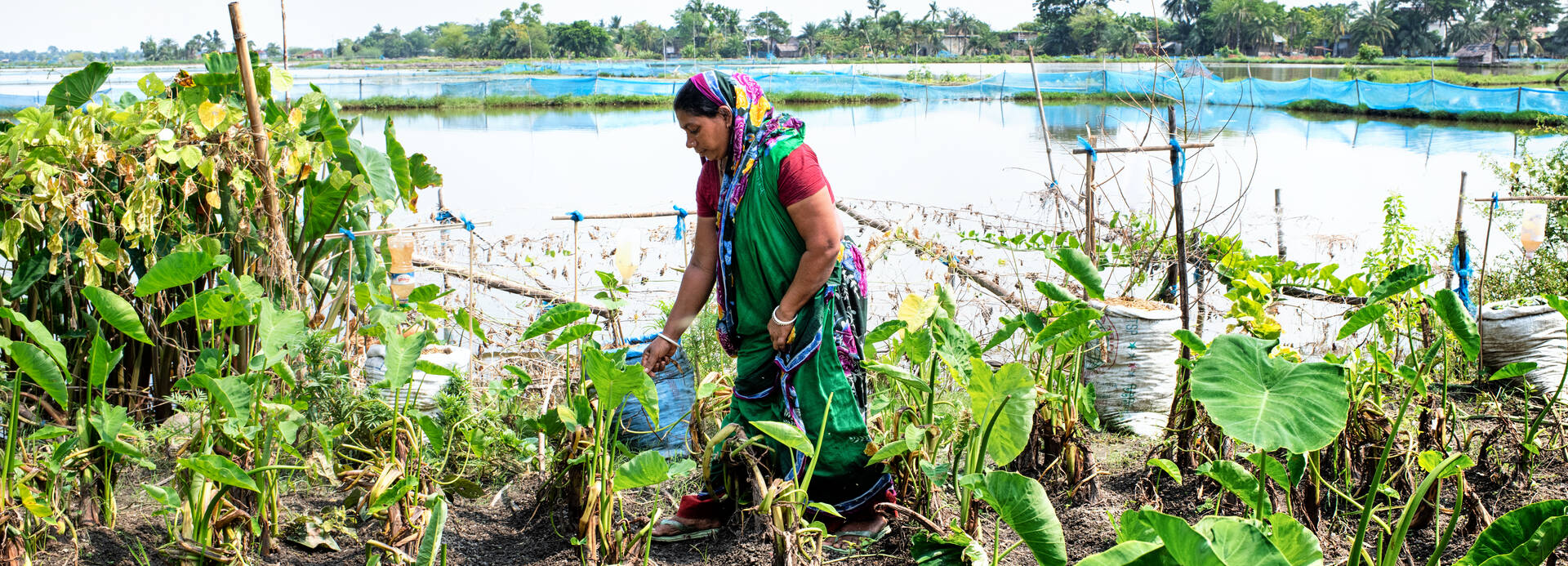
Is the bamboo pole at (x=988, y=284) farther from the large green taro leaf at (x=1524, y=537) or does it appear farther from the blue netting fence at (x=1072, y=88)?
the blue netting fence at (x=1072, y=88)

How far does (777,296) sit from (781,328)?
86mm

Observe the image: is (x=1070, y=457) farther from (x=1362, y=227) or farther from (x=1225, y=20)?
(x=1225, y=20)

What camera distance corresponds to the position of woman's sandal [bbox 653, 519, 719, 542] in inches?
86.2

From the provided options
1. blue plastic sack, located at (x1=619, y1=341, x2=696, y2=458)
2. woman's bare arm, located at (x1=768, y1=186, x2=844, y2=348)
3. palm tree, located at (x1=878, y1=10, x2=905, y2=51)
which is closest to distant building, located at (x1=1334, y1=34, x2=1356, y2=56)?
palm tree, located at (x1=878, y1=10, x2=905, y2=51)

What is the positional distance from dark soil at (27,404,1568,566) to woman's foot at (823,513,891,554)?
0.03 metres

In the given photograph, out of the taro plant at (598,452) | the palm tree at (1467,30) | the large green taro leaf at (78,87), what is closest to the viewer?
the taro plant at (598,452)

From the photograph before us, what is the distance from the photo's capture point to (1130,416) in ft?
9.88

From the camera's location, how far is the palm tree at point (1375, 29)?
53594 millimetres

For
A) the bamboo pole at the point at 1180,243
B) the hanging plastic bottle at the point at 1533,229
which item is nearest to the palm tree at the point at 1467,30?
the hanging plastic bottle at the point at 1533,229

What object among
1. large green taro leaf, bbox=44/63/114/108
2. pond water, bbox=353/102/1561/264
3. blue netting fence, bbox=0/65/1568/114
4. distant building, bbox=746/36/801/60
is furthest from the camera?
distant building, bbox=746/36/801/60

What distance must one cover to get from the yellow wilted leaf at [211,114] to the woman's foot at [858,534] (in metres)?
1.62

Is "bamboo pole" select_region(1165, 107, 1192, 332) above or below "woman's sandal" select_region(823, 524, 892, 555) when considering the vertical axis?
above

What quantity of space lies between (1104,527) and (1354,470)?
0.64 metres

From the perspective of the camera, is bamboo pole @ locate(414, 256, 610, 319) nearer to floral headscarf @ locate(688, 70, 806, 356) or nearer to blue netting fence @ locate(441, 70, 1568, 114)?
floral headscarf @ locate(688, 70, 806, 356)
